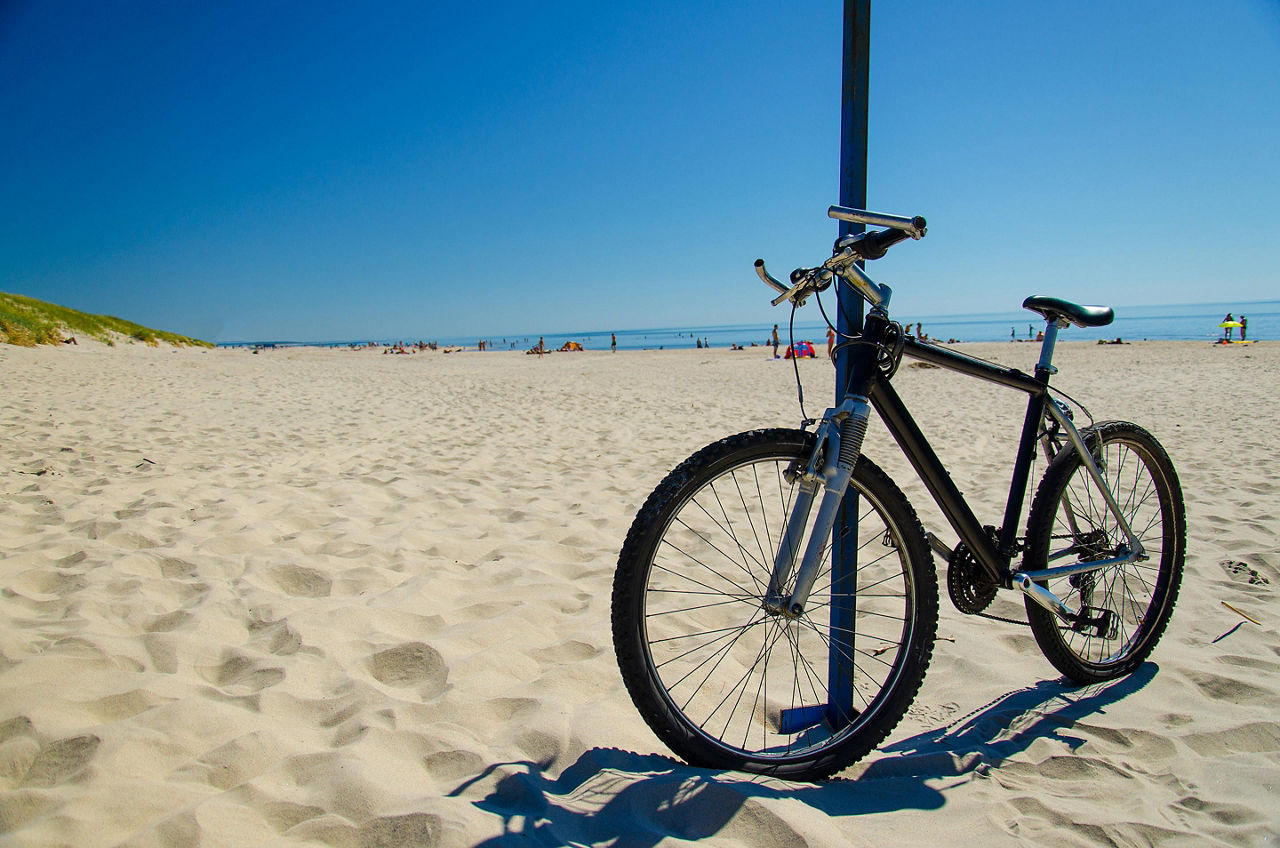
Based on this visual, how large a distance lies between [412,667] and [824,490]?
158 cm

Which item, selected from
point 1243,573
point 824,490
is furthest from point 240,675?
point 1243,573

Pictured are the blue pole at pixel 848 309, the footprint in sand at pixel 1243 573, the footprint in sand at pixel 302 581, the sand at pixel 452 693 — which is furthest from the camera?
the footprint in sand at pixel 1243 573

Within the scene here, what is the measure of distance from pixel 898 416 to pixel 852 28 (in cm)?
120

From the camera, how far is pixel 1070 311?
2221mm

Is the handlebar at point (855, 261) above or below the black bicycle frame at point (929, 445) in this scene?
above

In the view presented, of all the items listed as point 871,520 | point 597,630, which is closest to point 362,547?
point 597,630

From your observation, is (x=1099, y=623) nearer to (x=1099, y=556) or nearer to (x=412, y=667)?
(x=1099, y=556)

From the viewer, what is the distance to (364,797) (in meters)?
1.49

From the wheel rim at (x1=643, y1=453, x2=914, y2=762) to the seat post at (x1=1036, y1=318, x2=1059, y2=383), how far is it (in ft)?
2.55

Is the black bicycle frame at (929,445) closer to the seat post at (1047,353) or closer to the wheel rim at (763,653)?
the seat post at (1047,353)

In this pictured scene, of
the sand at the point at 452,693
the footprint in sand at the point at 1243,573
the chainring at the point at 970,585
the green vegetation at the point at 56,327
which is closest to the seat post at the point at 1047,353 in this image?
the chainring at the point at 970,585

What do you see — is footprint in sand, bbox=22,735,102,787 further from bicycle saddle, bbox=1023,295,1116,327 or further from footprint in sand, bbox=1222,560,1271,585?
footprint in sand, bbox=1222,560,1271,585

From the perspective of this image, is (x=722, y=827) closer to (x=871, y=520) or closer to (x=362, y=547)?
(x=362, y=547)

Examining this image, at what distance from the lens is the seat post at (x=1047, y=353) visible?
2.15 meters
